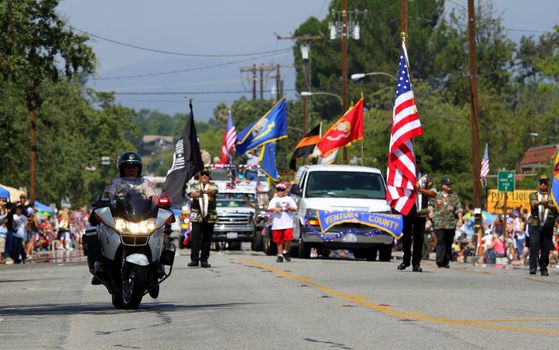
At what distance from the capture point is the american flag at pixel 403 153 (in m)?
25.4

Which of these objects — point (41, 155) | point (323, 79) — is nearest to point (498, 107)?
point (323, 79)

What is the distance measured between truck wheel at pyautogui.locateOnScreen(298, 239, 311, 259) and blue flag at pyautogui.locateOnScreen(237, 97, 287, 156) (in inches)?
644

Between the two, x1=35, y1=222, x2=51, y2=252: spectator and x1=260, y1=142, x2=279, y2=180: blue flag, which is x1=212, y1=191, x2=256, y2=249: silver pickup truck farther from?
x1=35, y1=222, x2=51, y2=252: spectator

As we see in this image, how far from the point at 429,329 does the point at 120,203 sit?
433 cm

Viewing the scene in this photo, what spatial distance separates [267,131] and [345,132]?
5.92 meters

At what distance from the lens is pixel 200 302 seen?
16.2 metres

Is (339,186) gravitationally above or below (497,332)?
above

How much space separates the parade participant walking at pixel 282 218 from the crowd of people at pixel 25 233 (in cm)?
921

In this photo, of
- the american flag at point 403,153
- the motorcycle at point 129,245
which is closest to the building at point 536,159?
the american flag at point 403,153

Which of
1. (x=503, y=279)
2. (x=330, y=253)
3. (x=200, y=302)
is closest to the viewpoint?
(x=200, y=302)

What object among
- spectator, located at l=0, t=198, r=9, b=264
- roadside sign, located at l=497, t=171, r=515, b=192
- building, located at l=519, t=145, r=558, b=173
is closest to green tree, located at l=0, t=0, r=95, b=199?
spectator, located at l=0, t=198, r=9, b=264

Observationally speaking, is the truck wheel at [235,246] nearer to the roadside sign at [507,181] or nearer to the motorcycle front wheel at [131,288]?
the roadside sign at [507,181]

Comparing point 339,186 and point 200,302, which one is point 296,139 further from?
point 200,302

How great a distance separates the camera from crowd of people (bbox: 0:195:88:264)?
3616 cm
